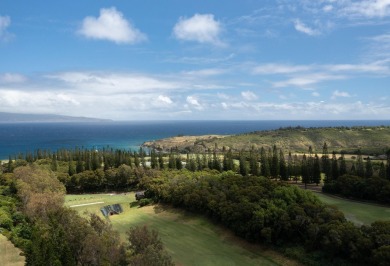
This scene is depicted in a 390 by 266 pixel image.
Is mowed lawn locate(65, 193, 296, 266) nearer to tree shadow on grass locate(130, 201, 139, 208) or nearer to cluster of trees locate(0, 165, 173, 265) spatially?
tree shadow on grass locate(130, 201, 139, 208)

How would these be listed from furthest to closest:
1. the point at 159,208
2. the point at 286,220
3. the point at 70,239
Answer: the point at 159,208 → the point at 286,220 → the point at 70,239

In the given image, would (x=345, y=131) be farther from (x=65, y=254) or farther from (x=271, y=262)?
(x=65, y=254)

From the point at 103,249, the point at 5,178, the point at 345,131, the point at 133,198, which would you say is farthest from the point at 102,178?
the point at 345,131

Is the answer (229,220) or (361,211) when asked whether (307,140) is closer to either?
(361,211)

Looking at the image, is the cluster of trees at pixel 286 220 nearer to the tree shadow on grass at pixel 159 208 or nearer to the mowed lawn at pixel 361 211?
the tree shadow on grass at pixel 159 208

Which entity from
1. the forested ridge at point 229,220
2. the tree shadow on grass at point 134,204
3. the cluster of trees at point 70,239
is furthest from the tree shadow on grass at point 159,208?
the cluster of trees at point 70,239

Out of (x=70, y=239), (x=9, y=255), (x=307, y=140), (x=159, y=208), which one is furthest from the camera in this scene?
(x=307, y=140)

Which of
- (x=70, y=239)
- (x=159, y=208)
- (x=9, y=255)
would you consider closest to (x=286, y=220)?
(x=70, y=239)
